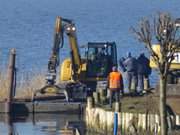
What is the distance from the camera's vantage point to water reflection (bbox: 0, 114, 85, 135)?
1511 inches

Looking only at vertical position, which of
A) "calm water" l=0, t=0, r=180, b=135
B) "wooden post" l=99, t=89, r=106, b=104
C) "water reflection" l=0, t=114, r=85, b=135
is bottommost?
"water reflection" l=0, t=114, r=85, b=135

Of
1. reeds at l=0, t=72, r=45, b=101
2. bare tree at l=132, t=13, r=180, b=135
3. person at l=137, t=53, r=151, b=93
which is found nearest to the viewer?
bare tree at l=132, t=13, r=180, b=135

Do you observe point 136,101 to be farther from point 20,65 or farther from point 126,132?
point 20,65

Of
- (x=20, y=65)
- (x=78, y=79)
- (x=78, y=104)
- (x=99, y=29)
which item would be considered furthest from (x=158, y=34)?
(x=99, y=29)

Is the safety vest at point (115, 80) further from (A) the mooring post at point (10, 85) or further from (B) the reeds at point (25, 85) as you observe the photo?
(B) the reeds at point (25, 85)

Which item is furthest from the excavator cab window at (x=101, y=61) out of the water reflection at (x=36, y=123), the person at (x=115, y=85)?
the person at (x=115, y=85)

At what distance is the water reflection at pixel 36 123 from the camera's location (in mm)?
38375

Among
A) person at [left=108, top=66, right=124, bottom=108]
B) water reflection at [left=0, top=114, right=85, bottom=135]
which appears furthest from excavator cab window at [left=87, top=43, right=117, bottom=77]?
person at [left=108, top=66, right=124, bottom=108]

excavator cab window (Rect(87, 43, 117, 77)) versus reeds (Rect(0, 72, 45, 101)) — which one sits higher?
excavator cab window (Rect(87, 43, 117, 77))

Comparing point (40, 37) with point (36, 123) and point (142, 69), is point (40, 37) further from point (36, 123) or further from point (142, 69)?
point (36, 123)

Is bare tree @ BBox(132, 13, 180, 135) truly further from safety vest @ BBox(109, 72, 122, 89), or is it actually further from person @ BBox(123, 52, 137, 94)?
person @ BBox(123, 52, 137, 94)

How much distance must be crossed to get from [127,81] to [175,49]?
62.8ft

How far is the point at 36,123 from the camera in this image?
41.3 m

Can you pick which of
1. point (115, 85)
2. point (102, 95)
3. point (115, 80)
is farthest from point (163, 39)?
point (115, 80)
